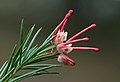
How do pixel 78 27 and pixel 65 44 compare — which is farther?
pixel 78 27

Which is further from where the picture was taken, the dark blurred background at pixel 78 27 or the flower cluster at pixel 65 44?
the dark blurred background at pixel 78 27

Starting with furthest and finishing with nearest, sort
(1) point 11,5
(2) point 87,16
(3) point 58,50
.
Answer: (2) point 87,16, (1) point 11,5, (3) point 58,50

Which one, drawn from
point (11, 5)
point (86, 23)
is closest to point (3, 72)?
point (11, 5)

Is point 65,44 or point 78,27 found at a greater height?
point 78,27

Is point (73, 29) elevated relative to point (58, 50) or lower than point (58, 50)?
elevated

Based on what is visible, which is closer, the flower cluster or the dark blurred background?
the flower cluster

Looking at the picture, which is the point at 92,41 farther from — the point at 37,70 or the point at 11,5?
the point at 37,70

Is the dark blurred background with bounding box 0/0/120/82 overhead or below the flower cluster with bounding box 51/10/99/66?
overhead

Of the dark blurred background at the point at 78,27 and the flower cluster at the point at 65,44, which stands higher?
the dark blurred background at the point at 78,27
